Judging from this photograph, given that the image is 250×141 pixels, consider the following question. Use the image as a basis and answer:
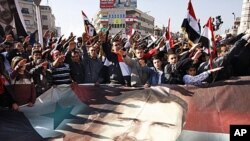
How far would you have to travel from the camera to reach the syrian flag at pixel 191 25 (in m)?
8.26

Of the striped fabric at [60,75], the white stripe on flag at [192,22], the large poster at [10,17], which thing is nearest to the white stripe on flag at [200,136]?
the striped fabric at [60,75]

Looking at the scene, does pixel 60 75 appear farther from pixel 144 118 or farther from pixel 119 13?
pixel 119 13

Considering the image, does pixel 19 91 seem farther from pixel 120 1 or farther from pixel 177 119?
pixel 120 1

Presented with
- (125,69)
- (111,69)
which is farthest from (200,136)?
(111,69)

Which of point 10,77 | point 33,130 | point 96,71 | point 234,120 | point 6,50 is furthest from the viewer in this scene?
point 6,50

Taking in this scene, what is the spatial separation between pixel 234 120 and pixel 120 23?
12501cm

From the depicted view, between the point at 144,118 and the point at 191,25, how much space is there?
12.3 ft

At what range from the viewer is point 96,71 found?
24.8 feet

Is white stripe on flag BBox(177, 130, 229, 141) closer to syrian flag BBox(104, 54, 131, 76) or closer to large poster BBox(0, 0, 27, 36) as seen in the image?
syrian flag BBox(104, 54, 131, 76)

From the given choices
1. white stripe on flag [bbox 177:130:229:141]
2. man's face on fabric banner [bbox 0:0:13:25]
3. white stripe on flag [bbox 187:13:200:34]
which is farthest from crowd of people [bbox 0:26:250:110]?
man's face on fabric banner [bbox 0:0:13:25]

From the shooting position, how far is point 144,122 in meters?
5.21

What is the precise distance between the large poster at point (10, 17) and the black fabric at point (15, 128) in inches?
167

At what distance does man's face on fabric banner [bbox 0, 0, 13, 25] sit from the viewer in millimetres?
9125

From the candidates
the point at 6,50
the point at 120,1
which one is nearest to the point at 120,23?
the point at 120,1
